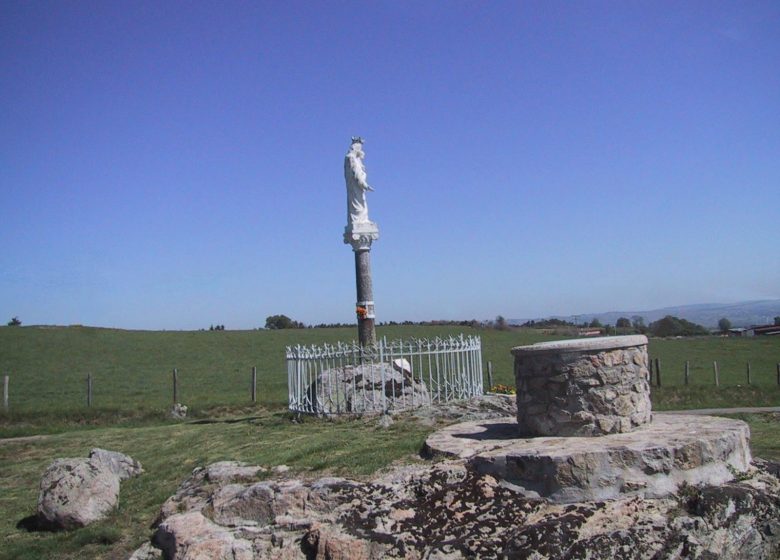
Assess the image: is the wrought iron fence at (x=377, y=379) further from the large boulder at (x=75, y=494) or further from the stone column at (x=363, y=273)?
the large boulder at (x=75, y=494)

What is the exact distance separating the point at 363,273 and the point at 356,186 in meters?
2.50

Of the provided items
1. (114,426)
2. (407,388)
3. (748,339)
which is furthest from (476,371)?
(748,339)

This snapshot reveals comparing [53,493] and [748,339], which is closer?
[53,493]

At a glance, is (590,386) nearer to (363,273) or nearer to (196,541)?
(196,541)

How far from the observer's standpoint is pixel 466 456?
7.76m

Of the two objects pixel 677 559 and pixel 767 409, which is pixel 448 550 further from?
pixel 767 409

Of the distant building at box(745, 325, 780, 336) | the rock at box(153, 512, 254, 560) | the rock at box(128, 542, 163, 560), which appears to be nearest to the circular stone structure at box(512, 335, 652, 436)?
the rock at box(153, 512, 254, 560)

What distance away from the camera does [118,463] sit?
11492 millimetres

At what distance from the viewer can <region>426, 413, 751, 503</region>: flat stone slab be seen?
6844 millimetres

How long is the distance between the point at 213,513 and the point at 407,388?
7.43m

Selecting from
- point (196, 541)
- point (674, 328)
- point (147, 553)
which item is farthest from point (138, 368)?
point (674, 328)

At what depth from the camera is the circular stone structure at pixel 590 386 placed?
7898 mm

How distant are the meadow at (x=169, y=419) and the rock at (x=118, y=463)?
32 centimetres

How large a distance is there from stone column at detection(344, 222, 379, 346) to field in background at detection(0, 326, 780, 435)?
5785 millimetres
